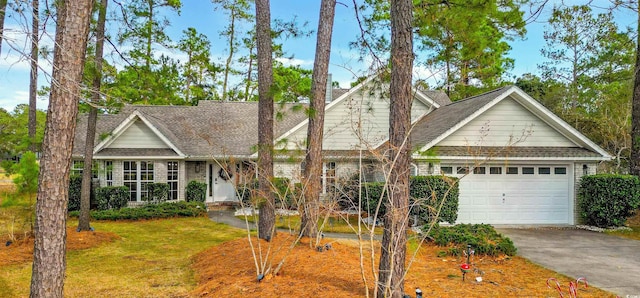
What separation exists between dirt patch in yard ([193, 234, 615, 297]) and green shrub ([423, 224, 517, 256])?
0.20m

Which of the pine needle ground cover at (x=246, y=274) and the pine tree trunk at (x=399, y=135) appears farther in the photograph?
the pine needle ground cover at (x=246, y=274)

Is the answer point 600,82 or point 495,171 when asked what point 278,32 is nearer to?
point 495,171

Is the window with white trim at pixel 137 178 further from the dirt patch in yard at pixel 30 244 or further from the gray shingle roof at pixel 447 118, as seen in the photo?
the gray shingle roof at pixel 447 118

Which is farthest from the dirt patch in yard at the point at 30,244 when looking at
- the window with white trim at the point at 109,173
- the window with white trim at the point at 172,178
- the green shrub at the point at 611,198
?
the green shrub at the point at 611,198

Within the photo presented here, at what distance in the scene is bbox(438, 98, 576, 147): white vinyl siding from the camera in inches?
534

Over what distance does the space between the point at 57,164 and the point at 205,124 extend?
16.4 metres

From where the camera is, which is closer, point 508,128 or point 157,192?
point 508,128

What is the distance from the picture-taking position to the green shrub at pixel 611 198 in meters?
12.3

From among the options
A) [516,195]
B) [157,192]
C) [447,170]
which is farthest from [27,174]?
[516,195]

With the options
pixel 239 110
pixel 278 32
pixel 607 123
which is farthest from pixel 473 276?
pixel 607 123

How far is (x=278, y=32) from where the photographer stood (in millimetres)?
9523

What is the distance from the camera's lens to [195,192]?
17578 millimetres

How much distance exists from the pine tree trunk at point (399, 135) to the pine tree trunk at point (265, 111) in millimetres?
4049

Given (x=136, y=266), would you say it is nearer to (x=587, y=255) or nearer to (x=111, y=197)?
(x=111, y=197)
